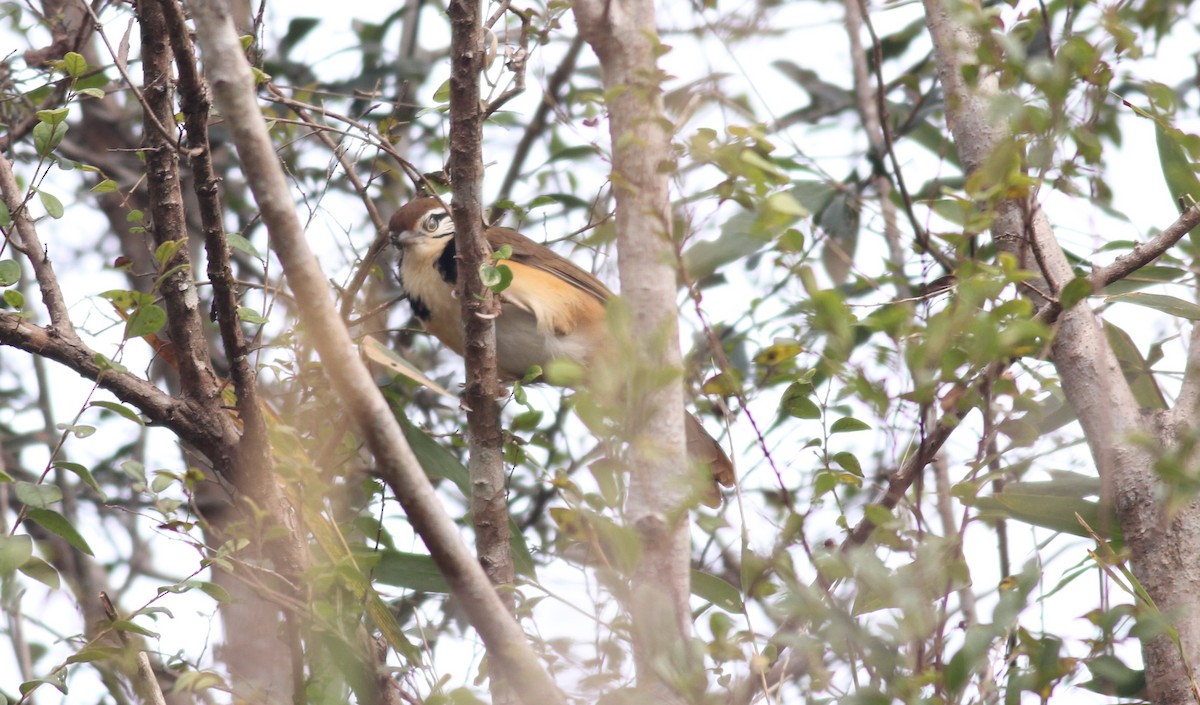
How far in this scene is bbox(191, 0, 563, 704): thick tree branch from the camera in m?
2.18

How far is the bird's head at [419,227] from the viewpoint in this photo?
4.76m

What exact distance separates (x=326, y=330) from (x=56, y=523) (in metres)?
1.20

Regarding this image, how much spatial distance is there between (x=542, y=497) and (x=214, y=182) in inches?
109

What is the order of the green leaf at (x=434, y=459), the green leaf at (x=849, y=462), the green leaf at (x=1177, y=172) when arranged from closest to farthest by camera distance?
1. the green leaf at (x=849, y=462)
2. the green leaf at (x=1177, y=172)
3. the green leaf at (x=434, y=459)

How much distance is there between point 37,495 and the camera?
2770 mm

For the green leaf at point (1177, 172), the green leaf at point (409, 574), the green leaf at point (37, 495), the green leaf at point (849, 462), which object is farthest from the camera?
the green leaf at point (409, 574)

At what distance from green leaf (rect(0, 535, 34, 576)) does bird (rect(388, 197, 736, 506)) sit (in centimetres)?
204

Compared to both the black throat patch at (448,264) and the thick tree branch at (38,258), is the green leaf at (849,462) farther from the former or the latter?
the black throat patch at (448,264)

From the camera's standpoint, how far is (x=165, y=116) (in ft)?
10.5

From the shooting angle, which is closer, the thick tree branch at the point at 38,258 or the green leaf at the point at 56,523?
the green leaf at the point at 56,523

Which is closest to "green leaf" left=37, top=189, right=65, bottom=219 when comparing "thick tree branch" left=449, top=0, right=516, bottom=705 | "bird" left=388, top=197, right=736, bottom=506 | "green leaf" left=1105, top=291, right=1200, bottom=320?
"thick tree branch" left=449, top=0, right=516, bottom=705

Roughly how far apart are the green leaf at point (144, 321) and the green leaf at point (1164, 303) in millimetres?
2327

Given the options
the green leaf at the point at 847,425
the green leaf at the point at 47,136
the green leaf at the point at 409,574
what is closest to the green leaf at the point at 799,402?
the green leaf at the point at 847,425

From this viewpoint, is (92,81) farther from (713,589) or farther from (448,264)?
(713,589)
